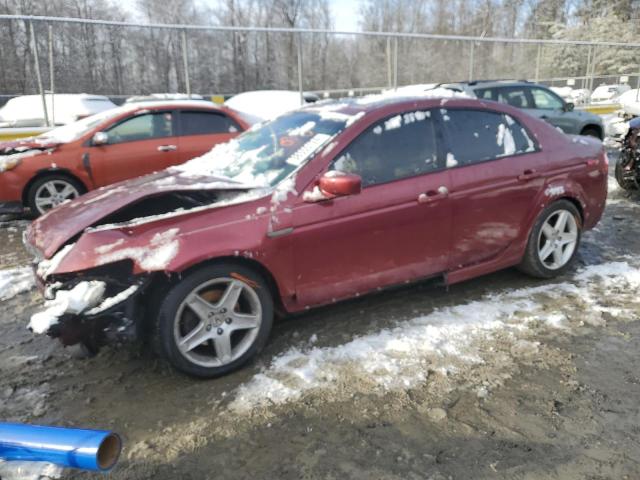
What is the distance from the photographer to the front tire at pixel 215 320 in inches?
118

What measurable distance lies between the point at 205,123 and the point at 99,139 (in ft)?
4.97

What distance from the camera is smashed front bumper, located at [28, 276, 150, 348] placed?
2807 mm

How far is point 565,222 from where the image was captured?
15.1ft

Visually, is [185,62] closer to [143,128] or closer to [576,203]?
[143,128]

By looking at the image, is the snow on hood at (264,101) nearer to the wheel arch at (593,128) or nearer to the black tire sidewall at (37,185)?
the wheel arch at (593,128)

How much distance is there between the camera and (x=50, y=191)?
6.92 m

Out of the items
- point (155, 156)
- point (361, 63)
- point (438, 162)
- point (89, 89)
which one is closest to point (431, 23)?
point (361, 63)

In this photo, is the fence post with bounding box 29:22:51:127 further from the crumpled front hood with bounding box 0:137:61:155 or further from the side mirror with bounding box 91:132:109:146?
the side mirror with bounding box 91:132:109:146

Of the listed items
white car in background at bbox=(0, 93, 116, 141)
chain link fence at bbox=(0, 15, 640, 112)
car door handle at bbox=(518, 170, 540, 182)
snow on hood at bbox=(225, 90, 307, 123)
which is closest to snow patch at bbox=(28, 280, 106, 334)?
car door handle at bbox=(518, 170, 540, 182)

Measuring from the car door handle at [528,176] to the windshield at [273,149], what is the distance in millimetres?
1527

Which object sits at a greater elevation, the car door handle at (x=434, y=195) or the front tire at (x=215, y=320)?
the car door handle at (x=434, y=195)

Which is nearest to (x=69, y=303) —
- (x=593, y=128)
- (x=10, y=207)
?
(x=10, y=207)

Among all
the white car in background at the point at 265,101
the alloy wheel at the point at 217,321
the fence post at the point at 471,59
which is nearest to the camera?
the alloy wheel at the point at 217,321

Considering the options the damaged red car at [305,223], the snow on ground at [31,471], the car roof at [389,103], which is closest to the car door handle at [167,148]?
the damaged red car at [305,223]
